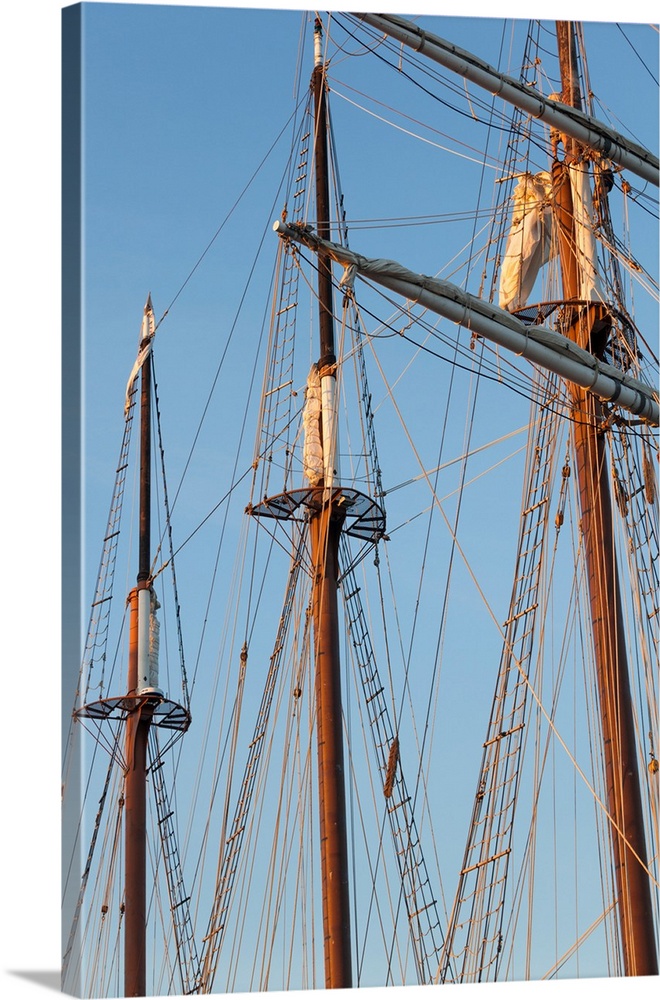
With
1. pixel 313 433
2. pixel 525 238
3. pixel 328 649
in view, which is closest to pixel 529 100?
pixel 525 238

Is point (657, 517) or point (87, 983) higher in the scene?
point (657, 517)

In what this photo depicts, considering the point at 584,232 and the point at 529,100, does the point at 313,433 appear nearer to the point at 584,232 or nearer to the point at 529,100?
the point at 584,232

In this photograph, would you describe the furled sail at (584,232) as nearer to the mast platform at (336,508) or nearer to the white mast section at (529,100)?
the white mast section at (529,100)

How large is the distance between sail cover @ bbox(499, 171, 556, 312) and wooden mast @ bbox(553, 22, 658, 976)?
19 centimetres

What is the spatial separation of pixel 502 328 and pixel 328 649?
3138 millimetres

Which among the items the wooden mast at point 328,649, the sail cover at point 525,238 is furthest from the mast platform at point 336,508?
the sail cover at point 525,238

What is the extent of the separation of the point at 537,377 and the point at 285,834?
15.6 ft

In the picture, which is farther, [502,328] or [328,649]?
[328,649]

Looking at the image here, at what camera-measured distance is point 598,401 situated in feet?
55.7

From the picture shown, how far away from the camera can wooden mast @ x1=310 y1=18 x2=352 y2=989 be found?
49.0ft

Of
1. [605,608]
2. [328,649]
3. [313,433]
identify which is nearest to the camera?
[605,608]

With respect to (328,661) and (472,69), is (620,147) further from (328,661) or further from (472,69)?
(328,661)

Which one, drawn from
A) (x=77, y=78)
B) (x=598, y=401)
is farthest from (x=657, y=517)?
(x=77, y=78)

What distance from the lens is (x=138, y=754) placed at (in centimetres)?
1791
